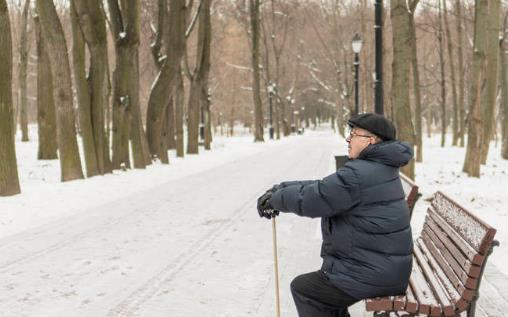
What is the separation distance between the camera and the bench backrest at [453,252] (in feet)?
11.8

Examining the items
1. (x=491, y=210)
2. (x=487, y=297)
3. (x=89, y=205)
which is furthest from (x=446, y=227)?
(x=89, y=205)

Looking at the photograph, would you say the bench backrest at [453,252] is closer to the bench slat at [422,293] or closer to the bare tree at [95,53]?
the bench slat at [422,293]

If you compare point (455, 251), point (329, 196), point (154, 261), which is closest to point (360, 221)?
point (329, 196)

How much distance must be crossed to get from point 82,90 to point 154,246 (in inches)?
354

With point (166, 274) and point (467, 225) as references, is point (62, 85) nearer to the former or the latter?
point (166, 274)

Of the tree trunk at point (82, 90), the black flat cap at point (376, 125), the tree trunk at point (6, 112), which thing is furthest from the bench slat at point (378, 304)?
the tree trunk at point (82, 90)

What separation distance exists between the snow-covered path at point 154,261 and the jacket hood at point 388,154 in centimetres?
214

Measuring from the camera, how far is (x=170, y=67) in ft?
67.1

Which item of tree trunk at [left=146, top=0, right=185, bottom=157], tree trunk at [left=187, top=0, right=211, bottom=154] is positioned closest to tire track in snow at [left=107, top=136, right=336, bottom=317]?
tree trunk at [left=146, top=0, right=185, bottom=157]

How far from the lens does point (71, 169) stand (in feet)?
48.9

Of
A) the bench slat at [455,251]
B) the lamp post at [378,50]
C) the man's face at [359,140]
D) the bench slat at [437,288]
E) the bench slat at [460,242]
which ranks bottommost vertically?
the bench slat at [437,288]

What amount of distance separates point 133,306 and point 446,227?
9.74 ft

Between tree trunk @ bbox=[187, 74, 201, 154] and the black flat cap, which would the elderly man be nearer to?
the black flat cap

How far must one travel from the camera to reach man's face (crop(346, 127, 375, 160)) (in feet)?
11.4
